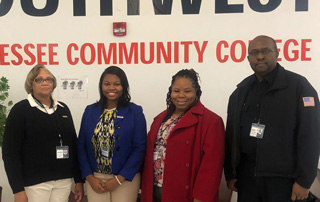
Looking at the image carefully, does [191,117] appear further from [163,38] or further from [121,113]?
[163,38]

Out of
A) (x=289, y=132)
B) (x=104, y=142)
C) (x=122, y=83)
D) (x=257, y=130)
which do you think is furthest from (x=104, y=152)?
(x=289, y=132)

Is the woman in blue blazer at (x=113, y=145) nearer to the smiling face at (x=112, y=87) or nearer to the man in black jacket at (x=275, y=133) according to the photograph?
the smiling face at (x=112, y=87)

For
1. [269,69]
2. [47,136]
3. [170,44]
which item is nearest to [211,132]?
[269,69]

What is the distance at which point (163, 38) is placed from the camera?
275cm

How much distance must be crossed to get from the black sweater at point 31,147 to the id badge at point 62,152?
0.07ft

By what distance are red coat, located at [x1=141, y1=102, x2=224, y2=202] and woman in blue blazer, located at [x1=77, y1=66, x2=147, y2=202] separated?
0.28 meters

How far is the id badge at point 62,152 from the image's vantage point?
6.10 ft

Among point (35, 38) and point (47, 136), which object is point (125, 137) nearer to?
point (47, 136)

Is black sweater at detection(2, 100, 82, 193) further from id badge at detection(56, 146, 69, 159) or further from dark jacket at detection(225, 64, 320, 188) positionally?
dark jacket at detection(225, 64, 320, 188)

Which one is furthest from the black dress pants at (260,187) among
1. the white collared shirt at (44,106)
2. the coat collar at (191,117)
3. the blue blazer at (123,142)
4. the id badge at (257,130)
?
the white collared shirt at (44,106)

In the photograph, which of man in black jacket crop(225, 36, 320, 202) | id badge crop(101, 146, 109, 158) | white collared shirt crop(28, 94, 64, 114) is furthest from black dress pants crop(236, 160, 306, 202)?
white collared shirt crop(28, 94, 64, 114)

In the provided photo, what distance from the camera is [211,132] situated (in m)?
1.67

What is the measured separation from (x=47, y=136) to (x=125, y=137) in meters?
0.51

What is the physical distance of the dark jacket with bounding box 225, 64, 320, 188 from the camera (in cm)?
153
